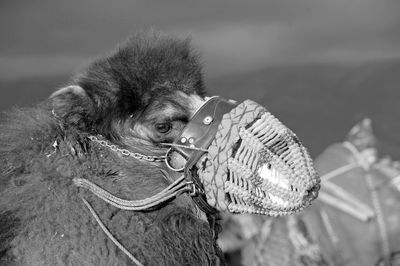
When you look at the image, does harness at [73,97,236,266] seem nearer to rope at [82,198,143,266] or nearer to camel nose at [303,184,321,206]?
rope at [82,198,143,266]

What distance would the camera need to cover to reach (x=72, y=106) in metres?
2.00

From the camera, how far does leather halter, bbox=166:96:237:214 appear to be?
1.95 meters

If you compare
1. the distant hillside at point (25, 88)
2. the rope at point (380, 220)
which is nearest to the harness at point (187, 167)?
the rope at point (380, 220)

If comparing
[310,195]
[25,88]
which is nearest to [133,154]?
[310,195]

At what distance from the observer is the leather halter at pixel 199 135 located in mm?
1954

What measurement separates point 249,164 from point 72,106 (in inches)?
24.5

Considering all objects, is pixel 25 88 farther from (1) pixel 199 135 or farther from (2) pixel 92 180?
(1) pixel 199 135

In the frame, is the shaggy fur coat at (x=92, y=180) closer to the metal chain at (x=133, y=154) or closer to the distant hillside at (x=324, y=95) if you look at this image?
the metal chain at (x=133, y=154)

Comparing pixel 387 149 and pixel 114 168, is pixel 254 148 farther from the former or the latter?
pixel 387 149

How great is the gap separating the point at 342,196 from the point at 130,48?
1941 millimetres

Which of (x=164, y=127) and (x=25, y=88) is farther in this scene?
(x=25, y=88)

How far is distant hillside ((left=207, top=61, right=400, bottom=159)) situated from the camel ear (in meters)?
6.27

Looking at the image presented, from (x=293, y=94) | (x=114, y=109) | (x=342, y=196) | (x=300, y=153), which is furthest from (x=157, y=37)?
(x=293, y=94)

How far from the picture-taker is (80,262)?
1875mm
